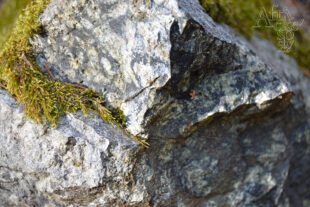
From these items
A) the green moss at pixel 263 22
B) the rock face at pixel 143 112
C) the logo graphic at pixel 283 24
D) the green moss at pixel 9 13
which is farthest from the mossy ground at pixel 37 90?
the logo graphic at pixel 283 24

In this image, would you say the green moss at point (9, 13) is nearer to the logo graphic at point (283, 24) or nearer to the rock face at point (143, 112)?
the rock face at point (143, 112)

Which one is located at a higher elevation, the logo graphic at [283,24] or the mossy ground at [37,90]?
the logo graphic at [283,24]

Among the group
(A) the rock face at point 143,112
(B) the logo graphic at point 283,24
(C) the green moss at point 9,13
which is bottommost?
(A) the rock face at point 143,112

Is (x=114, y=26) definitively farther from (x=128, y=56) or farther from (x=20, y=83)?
(x=20, y=83)

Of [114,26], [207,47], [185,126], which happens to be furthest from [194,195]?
[114,26]

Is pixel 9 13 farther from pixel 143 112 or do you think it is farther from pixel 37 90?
pixel 143 112

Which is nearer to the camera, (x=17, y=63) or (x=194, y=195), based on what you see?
(x=17, y=63)
